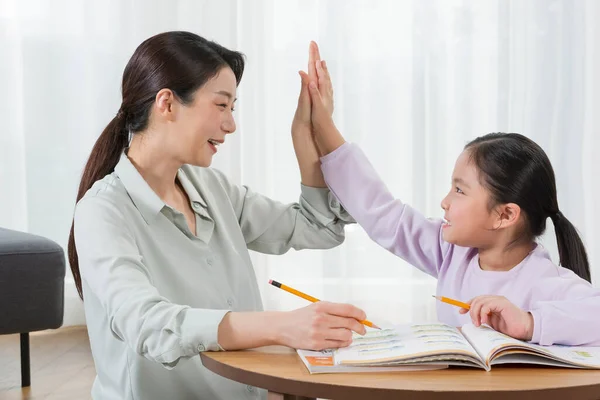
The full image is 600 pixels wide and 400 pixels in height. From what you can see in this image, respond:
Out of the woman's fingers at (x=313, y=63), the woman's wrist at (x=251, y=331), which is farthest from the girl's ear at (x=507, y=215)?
the woman's wrist at (x=251, y=331)

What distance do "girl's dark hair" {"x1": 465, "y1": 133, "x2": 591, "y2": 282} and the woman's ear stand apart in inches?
21.1

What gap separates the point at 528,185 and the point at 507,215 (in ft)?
0.21

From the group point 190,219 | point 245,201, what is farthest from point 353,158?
point 190,219

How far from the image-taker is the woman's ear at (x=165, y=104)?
148 centimetres

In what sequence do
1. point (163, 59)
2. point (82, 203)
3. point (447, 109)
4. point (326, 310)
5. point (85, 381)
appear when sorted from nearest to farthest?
point (326, 310), point (82, 203), point (163, 59), point (85, 381), point (447, 109)

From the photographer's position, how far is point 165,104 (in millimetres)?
1485

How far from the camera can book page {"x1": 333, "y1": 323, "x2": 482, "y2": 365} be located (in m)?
1.05

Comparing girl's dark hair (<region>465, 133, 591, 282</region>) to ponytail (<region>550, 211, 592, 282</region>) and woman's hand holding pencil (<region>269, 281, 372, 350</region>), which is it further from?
woman's hand holding pencil (<region>269, 281, 372, 350</region>)

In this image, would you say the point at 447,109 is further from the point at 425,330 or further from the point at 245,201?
the point at 425,330

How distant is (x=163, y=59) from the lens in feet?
4.89

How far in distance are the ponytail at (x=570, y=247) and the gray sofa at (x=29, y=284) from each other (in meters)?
1.50

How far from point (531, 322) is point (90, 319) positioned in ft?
2.31

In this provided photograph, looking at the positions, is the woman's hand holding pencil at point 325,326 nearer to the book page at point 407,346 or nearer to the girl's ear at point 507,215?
the book page at point 407,346

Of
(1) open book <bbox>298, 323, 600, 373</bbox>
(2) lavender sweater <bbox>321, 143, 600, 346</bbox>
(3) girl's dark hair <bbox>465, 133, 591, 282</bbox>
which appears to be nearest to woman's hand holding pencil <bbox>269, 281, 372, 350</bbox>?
(1) open book <bbox>298, 323, 600, 373</bbox>
